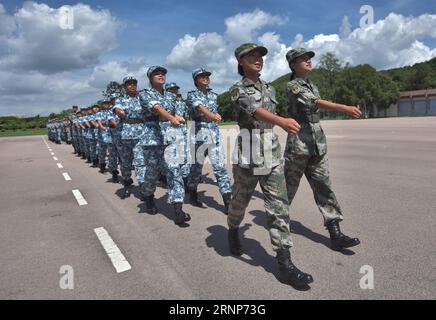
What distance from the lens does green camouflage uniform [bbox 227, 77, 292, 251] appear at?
3123 mm

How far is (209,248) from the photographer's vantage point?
390cm

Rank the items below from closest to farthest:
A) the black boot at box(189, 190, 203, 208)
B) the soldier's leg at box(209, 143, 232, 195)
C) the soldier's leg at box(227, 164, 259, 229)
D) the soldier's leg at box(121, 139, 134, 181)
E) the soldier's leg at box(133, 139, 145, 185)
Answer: the soldier's leg at box(227, 164, 259, 229) < the soldier's leg at box(209, 143, 232, 195) < the black boot at box(189, 190, 203, 208) < the soldier's leg at box(133, 139, 145, 185) < the soldier's leg at box(121, 139, 134, 181)

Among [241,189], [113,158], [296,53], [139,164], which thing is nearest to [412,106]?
[113,158]

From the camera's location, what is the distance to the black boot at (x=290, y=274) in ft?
9.55

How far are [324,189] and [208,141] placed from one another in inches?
89.3

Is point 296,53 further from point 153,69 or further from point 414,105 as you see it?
point 414,105

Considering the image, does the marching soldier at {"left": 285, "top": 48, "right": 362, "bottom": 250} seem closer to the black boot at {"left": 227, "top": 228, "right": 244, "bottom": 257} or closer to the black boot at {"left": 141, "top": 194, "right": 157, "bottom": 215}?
the black boot at {"left": 227, "top": 228, "right": 244, "bottom": 257}

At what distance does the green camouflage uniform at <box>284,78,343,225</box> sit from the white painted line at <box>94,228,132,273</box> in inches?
79.8

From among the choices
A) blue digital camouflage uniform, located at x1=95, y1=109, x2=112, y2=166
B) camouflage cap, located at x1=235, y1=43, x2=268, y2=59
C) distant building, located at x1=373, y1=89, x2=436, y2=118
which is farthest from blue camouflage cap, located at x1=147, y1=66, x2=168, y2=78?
distant building, located at x1=373, y1=89, x2=436, y2=118

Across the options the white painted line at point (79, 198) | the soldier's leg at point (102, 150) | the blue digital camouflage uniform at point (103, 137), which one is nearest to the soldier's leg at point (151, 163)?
the white painted line at point (79, 198)

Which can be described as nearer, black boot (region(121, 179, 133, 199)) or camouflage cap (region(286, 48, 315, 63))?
camouflage cap (region(286, 48, 315, 63))

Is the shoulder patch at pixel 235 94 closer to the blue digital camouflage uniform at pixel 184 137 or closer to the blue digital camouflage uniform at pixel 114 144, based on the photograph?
the blue digital camouflage uniform at pixel 184 137

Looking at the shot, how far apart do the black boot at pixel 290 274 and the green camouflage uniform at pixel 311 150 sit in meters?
0.97

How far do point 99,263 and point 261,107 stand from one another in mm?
2211
